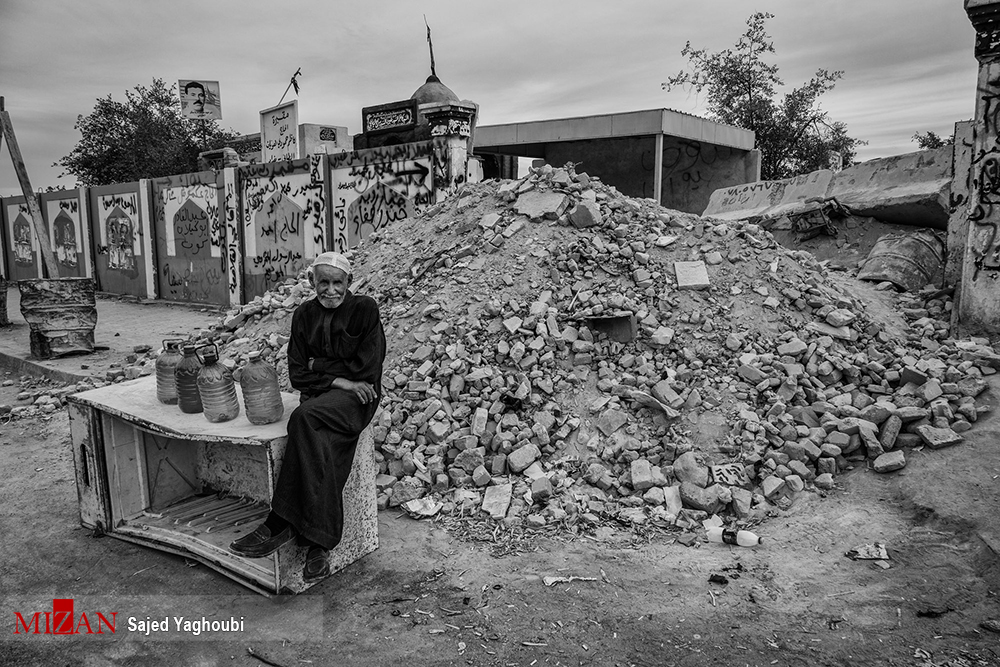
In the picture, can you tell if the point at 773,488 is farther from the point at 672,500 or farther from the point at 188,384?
the point at 188,384

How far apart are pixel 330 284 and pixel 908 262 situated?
6605mm

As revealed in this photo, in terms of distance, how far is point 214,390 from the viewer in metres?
3.47

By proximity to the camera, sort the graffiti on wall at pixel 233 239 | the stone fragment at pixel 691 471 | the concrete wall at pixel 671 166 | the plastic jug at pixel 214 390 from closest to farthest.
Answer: the plastic jug at pixel 214 390 < the stone fragment at pixel 691 471 < the graffiti on wall at pixel 233 239 < the concrete wall at pixel 671 166

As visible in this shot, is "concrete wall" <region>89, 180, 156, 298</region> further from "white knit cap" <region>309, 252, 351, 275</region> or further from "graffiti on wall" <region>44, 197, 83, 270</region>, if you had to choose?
"white knit cap" <region>309, 252, 351, 275</region>

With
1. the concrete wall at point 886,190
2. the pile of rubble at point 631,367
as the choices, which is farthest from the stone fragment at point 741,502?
the concrete wall at point 886,190

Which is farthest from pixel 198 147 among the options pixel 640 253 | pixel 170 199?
pixel 640 253

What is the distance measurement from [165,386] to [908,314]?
6285 millimetres

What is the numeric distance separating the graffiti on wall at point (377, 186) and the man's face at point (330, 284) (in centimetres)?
663

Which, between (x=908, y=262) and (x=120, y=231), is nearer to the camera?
(x=908, y=262)

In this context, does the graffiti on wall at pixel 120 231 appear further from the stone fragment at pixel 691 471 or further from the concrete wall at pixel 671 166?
the stone fragment at pixel 691 471

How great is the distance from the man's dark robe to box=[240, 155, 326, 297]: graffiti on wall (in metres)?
8.41

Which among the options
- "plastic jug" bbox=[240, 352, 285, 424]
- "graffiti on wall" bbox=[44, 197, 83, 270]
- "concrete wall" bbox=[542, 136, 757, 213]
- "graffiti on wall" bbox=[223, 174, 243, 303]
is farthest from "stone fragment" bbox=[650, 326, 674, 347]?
"graffiti on wall" bbox=[44, 197, 83, 270]

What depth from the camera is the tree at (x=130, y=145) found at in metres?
26.1

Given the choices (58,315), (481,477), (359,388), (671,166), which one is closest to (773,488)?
(481,477)
